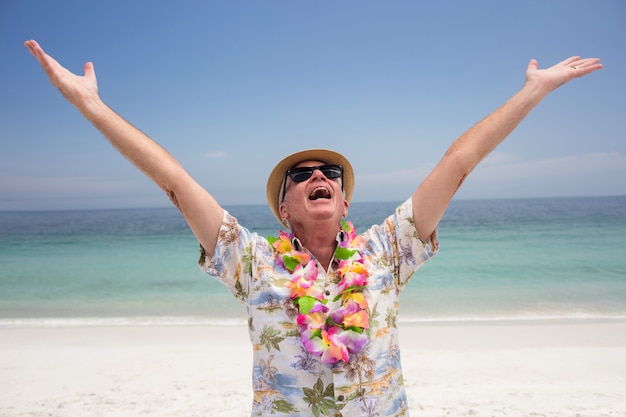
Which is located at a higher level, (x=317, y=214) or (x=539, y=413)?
(x=317, y=214)

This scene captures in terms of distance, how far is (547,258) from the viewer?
16.9 metres

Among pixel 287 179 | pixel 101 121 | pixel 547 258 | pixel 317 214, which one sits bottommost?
pixel 547 258

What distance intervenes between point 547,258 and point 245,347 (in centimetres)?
1374

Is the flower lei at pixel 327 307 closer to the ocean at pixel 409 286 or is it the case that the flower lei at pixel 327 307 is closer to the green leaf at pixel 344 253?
the green leaf at pixel 344 253

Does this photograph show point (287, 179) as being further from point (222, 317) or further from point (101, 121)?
point (222, 317)

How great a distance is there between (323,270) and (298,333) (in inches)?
13.0

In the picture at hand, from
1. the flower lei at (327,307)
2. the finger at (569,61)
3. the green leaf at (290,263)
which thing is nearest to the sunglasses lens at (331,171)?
the flower lei at (327,307)

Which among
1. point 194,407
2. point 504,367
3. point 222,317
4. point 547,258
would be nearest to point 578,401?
point 504,367

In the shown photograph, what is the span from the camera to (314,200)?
2.25 meters

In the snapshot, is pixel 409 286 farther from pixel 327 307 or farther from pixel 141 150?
pixel 141 150

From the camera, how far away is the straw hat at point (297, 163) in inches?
94.1

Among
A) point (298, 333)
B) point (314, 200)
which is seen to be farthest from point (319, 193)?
point (298, 333)

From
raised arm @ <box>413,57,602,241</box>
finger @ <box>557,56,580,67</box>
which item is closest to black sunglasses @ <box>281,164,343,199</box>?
raised arm @ <box>413,57,602,241</box>

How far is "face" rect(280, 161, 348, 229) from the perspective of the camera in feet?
7.21
